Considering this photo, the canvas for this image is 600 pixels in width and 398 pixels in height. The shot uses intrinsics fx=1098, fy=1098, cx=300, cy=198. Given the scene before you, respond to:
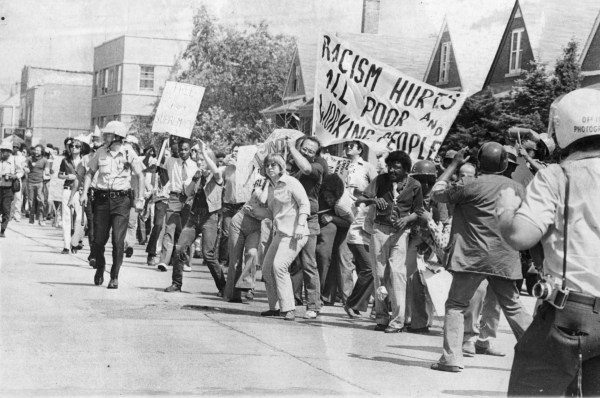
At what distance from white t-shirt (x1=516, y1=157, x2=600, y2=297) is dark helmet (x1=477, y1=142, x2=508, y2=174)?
157 inches

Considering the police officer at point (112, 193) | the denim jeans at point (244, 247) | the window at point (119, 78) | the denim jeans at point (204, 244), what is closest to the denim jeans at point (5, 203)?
the police officer at point (112, 193)

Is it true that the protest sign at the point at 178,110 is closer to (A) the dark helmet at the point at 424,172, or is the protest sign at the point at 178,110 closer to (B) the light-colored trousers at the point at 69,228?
(B) the light-colored trousers at the point at 69,228

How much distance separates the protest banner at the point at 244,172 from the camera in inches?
523

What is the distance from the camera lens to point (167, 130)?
16.3 m

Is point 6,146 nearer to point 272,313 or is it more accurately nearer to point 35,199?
point 35,199

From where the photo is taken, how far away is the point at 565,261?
450 centimetres

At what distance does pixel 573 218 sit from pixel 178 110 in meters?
12.5

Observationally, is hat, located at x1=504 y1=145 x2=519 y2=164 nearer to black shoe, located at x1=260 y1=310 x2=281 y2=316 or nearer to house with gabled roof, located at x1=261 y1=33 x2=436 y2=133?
black shoe, located at x1=260 y1=310 x2=281 y2=316

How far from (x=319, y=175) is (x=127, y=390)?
514 centimetres

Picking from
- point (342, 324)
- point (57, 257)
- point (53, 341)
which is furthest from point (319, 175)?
point (57, 257)

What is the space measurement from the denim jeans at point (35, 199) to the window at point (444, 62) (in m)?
18.3

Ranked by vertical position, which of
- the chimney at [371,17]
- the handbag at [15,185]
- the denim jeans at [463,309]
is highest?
the chimney at [371,17]

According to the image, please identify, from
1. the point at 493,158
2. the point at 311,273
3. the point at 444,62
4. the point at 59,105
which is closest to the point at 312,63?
the point at 444,62

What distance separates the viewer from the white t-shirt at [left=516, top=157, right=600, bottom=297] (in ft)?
14.6
